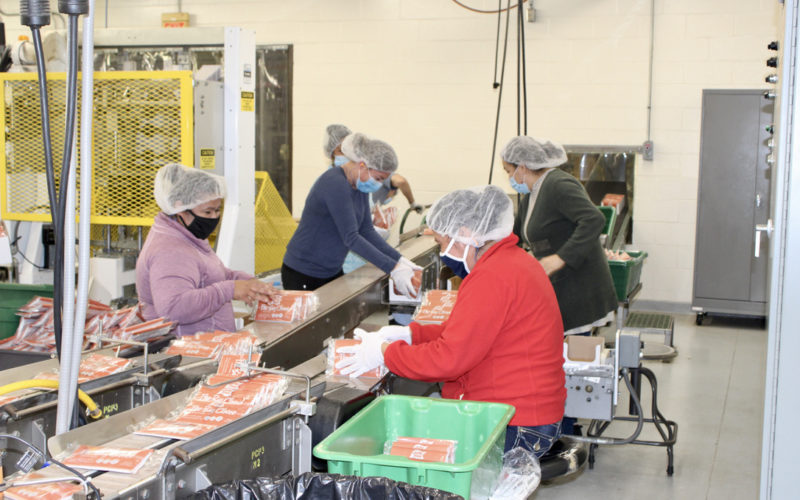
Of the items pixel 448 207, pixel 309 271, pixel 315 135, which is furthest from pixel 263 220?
pixel 448 207

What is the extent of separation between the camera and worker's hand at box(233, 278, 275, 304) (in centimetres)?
281

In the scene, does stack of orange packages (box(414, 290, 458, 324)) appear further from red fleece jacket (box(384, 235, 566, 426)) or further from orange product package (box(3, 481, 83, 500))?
orange product package (box(3, 481, 83, 500))

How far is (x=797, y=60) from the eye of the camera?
6.87 ft

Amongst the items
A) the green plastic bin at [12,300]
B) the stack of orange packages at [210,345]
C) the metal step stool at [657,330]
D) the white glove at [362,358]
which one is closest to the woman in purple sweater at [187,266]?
the stack of orange packages at [210,345]

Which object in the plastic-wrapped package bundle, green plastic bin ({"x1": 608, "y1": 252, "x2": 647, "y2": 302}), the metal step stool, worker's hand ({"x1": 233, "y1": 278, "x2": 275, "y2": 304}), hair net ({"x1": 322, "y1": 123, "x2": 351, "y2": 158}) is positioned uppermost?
hair net ({"x1": 322, "y1": 123, "x2": 351, "y2": 158})

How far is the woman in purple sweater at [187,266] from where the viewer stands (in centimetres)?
270

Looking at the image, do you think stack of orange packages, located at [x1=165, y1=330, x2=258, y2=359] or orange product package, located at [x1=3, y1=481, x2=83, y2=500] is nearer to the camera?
orange product package, located at [x1=3, y1=481, x2=83, y2=500]

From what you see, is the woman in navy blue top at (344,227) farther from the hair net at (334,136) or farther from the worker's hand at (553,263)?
the hair net at (334,136)

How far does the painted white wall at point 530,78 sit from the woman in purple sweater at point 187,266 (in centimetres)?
474

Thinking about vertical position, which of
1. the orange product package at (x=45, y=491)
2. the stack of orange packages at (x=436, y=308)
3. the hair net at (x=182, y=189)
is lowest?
the orange product package at (x=45, y=491)

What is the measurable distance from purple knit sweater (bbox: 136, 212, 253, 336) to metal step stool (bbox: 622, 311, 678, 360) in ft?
11.9

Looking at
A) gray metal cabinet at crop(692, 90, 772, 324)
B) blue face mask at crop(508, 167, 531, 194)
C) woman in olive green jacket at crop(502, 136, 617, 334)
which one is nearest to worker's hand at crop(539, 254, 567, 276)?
woman in olive green jacket at crop(502, 136, 617, 334)

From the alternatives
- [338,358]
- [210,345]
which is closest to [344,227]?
[210,345]

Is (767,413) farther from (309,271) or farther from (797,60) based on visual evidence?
(309,271)
